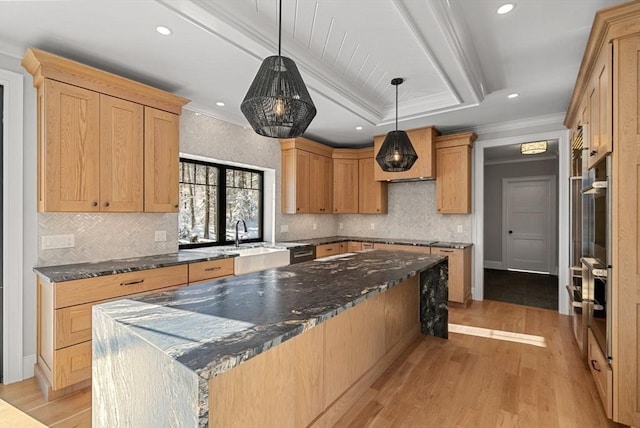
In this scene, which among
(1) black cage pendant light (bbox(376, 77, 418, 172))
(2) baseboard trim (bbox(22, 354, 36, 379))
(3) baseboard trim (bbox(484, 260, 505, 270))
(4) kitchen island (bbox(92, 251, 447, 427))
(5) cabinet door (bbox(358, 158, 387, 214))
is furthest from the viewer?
(3) baseboard trim (bbox(484, 260, 505, 270))

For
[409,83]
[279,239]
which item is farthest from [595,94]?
[279,239]

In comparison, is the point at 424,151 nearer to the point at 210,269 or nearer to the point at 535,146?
the point at 535,146

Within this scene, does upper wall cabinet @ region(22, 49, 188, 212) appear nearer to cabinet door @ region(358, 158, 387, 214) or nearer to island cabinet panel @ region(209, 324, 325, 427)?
island cabinet panel @ region(209, 324, 325, 427)

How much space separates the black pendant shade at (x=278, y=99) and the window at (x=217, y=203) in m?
2.51

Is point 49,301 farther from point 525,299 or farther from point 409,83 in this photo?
point 525,299

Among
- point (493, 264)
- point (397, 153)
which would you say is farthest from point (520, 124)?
point (493, 264)

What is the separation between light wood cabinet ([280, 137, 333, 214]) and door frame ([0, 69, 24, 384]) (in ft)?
9.87

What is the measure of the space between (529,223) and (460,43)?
236 inches

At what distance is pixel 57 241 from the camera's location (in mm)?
2592

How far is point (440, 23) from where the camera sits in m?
2.10

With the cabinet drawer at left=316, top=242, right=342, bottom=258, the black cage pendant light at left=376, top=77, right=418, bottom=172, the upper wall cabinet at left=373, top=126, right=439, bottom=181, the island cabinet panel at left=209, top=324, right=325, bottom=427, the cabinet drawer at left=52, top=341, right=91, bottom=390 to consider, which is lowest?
the cabinet drawer at left=52, top=341, right=91, bottom=390

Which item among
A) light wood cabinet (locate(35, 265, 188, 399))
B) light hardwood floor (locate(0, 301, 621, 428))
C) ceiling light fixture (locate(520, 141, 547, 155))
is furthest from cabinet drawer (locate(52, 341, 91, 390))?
ceiling light fixture (locate(520, 141, 547, 155))

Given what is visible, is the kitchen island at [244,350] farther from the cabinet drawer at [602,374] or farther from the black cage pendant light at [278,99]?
the cabinet drawer at [602,374]

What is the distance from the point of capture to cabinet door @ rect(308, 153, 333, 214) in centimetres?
514
